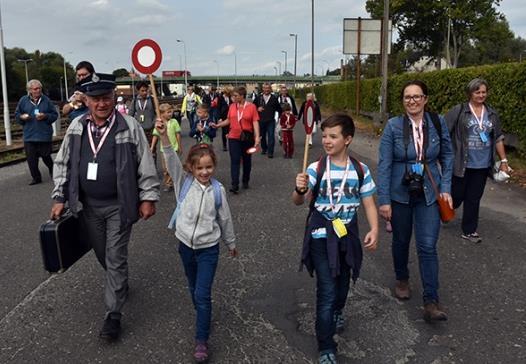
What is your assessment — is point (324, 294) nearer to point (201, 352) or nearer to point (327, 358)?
point (327, 358)

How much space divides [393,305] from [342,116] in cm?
175

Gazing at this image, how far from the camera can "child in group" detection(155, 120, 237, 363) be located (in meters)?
3.37

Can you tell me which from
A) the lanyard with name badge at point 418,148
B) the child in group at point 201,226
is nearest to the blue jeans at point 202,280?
the child in group at point 201,226

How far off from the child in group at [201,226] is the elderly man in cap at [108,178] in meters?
0.29

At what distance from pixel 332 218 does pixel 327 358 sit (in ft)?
2.89

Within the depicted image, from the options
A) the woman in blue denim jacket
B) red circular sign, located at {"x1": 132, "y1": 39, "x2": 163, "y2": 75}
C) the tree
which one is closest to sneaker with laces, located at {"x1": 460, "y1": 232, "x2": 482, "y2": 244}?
the woman in blue denim jacket

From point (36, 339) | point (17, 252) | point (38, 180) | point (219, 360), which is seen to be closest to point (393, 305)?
point (219, 360)

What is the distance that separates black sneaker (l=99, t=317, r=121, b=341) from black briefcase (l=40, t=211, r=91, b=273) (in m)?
0.52

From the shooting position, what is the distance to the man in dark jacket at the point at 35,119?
9250 millimetres

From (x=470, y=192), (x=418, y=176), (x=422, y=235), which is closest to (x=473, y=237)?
(x=470, y=192)

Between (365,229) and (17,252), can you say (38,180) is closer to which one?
(17,252)

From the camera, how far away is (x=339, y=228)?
10.6 feet

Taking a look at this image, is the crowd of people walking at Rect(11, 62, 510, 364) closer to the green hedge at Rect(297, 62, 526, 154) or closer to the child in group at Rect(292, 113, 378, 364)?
the child in group at Rect(292, 113, 378, 364)

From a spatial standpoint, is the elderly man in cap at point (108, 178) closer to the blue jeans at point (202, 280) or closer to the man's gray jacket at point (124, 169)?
the man's gray jacket at point (124, 169)
